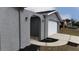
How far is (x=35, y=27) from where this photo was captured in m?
2.60

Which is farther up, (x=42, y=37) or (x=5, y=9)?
(x=5, y=9)

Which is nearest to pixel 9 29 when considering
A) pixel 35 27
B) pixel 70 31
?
pixel 35 27

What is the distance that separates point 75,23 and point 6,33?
1.38m

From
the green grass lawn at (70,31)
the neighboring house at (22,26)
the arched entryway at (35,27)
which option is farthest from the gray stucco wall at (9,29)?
the green grass lawn at (70,31)

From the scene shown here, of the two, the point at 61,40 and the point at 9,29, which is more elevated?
the point at 9,29

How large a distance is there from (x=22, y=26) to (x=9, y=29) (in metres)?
0.27

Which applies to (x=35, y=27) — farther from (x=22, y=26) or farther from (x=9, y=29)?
(x=9, y=29)

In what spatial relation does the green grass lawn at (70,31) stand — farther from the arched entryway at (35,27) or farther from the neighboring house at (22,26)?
the arched entryway at (35,27)

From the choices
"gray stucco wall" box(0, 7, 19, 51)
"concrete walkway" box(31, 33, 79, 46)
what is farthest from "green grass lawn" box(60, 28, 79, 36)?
"gray stucco wall" box(0, 7, 19, 51)

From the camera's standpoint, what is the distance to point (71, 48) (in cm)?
263

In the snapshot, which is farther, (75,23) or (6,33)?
(75,23)

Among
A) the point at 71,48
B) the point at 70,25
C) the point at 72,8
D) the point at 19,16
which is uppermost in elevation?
the point at 72,8
